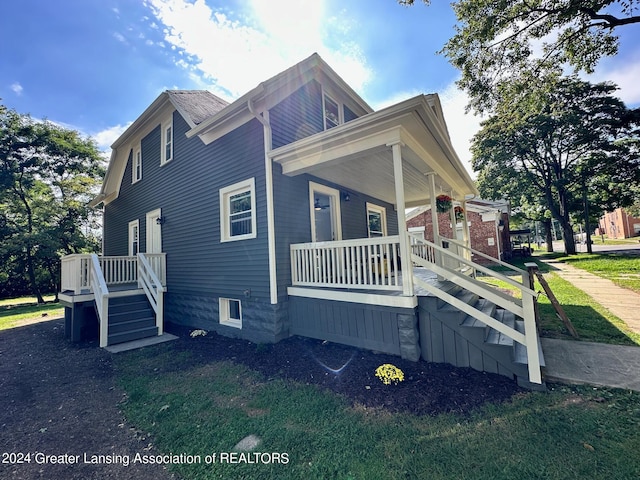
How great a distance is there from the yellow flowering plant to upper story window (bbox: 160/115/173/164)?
8.09 metres

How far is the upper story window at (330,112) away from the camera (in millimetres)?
7462

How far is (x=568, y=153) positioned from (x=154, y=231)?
86.7 feet

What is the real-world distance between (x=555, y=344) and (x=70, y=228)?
22.2m

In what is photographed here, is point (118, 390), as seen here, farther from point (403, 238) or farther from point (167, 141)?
point (167, 141)

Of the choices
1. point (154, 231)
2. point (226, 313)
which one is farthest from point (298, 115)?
point (154, 231)

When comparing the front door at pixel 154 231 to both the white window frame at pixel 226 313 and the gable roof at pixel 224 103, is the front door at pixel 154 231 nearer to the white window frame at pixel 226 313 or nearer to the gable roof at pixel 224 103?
the gable roof at pixel 224 103

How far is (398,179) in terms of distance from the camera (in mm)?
4094

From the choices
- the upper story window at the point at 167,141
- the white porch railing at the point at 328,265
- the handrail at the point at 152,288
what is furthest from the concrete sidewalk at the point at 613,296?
the upper story window at the point at 167,141

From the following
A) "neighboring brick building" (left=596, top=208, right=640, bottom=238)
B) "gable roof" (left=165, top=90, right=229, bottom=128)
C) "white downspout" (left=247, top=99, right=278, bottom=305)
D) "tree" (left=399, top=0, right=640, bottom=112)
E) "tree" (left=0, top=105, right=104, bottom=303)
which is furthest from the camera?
"neighboring brick building" (left=596, top=208, right=640, bottom=238)

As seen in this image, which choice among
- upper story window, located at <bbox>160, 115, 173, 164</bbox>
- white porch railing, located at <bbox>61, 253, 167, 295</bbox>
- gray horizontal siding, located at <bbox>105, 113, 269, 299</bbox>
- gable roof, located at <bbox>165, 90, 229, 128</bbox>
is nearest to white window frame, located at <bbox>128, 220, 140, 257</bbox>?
gray horizontal siding, located at <bbox>105, 113, 269, 299</bbox>

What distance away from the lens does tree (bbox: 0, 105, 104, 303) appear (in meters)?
Answer: 14.1

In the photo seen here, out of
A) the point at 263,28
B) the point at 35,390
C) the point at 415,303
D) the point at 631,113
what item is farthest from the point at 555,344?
the point at 631,113

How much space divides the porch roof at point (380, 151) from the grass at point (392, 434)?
3.66 m

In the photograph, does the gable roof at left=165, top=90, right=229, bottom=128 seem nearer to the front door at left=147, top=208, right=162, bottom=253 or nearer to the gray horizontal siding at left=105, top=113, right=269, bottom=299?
the gray horizontal siding at left=105, top=113, right=269, bottom=299
